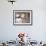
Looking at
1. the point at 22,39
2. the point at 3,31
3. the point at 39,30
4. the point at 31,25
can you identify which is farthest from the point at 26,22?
the point at 22,39

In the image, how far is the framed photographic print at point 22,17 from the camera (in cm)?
494

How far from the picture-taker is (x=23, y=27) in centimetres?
495

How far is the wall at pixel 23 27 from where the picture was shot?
492 centimetres

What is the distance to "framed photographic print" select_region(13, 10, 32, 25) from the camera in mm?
4938

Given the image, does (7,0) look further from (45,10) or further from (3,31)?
(45,10)

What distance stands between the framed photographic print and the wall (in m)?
0.11

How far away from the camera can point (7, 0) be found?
4949 mm

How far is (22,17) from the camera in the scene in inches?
196

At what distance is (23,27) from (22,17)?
0.38m

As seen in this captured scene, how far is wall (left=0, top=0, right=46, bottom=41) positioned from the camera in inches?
194

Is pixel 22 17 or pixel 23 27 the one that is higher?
pixel 22 17

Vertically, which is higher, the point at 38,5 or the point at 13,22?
the point at 38,5

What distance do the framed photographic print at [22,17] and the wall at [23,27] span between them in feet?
0.37

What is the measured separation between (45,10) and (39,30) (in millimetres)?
784
